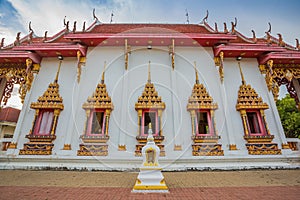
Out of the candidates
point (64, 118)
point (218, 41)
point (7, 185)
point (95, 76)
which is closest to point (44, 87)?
point (64, 118)

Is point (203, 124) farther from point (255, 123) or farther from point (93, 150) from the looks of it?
point (93, 150)

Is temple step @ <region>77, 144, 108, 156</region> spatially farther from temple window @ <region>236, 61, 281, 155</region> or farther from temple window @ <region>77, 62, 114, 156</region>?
temple window @ <region>236, 61, 281, 155</region>

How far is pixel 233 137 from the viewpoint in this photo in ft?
20.2

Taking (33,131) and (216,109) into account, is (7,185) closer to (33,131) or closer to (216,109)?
(33,131)

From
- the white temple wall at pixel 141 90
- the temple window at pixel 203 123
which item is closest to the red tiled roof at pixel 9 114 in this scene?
the white temple wall at pixel 141 90

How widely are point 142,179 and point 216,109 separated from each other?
14.5 ft

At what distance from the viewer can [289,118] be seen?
14805 mm

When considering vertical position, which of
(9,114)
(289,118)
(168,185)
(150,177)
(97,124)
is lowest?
(168,185)

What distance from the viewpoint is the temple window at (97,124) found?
19.7ft

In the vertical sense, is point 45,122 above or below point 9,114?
below

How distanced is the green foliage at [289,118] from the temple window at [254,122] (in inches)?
440

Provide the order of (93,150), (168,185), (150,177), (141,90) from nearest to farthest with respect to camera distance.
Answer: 1. (150,177)
2. (168,185)
3. (93,150)
4. (141,90)

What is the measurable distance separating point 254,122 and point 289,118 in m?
11.7

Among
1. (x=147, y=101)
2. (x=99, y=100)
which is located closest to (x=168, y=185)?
(x=147, y=101)
